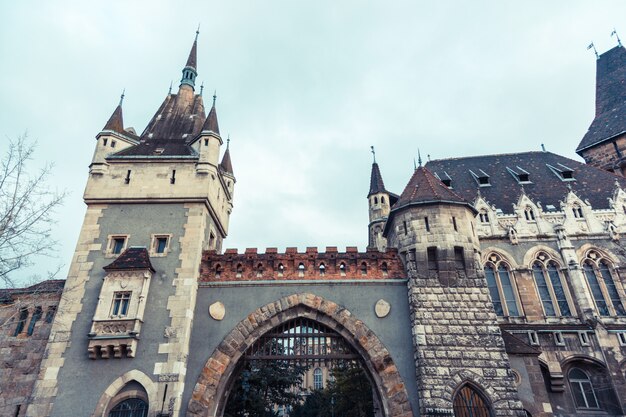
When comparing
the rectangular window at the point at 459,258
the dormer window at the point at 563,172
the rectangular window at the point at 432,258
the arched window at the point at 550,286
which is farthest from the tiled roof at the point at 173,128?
the dormer window at the point at 563,172

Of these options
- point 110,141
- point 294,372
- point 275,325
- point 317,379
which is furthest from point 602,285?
point 317,379

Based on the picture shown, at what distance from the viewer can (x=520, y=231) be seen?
19953 mm

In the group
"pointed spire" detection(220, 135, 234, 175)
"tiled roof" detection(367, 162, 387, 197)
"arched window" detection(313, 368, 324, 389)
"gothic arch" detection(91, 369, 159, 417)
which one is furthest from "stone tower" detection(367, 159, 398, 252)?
"arched window" detection(313, 368, 324, 389)

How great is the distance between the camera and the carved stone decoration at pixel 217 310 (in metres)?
14.0

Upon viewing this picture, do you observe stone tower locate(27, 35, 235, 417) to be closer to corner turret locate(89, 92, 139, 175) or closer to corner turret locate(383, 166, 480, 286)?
corner turret locate(89, 92, 139, 175)

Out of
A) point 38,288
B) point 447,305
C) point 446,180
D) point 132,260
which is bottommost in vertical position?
point 447,305

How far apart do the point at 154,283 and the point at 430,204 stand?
10.4 metres

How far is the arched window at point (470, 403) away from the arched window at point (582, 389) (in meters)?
6.82

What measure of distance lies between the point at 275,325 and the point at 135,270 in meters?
5.17

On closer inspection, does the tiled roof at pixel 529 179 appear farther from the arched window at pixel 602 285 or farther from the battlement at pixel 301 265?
the battlement at pixel 301 265

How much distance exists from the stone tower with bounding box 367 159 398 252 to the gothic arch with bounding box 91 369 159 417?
1533cm

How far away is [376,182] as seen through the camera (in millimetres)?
26875

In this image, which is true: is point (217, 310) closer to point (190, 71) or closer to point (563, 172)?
point (190, 71)

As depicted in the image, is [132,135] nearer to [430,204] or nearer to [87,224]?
[87,224]
